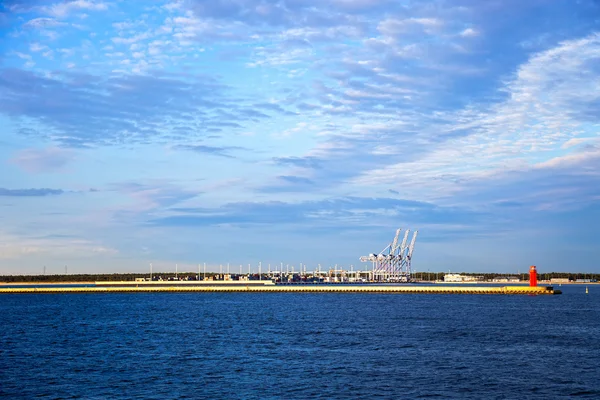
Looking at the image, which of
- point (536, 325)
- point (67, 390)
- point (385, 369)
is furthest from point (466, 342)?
point (67, 390)

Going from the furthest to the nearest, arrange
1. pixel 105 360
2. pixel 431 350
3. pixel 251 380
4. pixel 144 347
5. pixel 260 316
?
pixel 260 316 < pixel 144 347 < pixel 431 350 < pixel 105 360 < pixel 251 380

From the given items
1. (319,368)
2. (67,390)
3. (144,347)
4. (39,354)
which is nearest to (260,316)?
(144,347)

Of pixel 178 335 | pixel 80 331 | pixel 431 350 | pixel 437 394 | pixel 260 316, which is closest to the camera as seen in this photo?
pixel 437 394

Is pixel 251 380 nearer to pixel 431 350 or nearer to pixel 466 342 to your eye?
pixel 431 350

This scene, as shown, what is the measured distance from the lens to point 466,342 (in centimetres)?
5659

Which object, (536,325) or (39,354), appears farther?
(536,325)

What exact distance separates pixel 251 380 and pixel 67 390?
11.0 metres

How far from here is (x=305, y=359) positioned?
47250 millimetres

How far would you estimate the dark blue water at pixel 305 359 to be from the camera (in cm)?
3641

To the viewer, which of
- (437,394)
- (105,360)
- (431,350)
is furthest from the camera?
(431,350)

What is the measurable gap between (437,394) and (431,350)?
1716 cm

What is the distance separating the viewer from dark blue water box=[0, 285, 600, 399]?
36406 millimetres

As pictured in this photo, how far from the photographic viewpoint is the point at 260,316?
300 ft

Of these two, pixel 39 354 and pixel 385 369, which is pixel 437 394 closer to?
pixel 385 369
